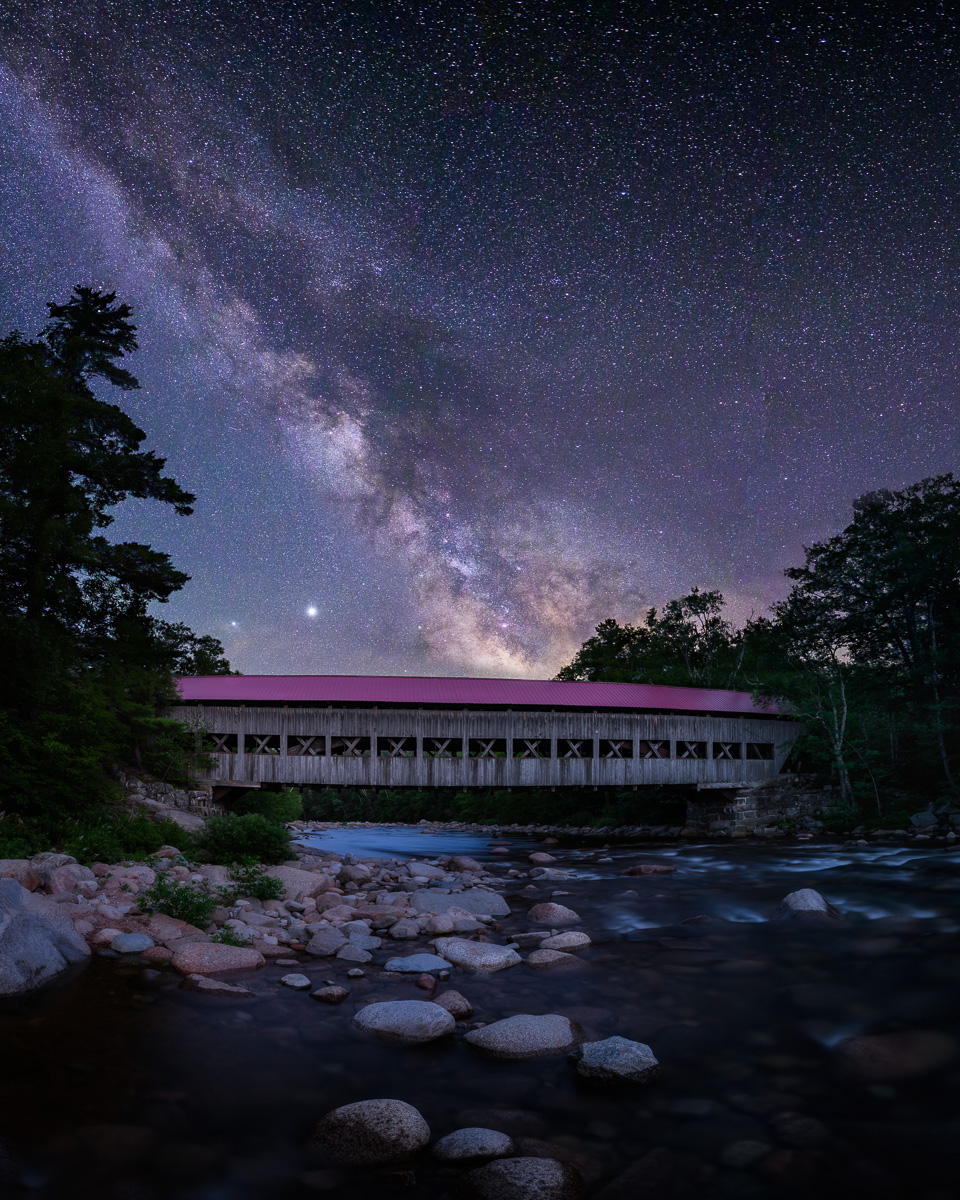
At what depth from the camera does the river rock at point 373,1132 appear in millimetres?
3367

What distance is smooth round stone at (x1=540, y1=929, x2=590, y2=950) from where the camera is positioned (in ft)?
24.3

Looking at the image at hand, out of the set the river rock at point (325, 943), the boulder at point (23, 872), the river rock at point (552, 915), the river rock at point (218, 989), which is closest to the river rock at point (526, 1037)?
the river rock at point (218, 989)

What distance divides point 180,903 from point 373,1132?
476 cm

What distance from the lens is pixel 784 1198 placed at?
121 inches

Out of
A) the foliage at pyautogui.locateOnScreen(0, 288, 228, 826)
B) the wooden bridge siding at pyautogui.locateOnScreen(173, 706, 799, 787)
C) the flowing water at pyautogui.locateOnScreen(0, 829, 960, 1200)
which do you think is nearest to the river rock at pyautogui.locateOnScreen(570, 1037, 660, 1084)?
the flowing water at pyautogui.locateOnScreen(0, 829, 960, 1200)

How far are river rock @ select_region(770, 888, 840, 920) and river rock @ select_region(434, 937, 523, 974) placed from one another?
178 inches

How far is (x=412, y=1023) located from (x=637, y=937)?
435 centimetres

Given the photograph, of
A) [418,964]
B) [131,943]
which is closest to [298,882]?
[131,943]

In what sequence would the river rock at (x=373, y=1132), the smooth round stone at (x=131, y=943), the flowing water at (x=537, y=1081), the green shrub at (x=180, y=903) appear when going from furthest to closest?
the green shrub at (x=180, y=903)
the smooth round stone at (x=131, y=943)
the river rock at (x=373, y=1132)
the flowing water at (x=537, y=1081)

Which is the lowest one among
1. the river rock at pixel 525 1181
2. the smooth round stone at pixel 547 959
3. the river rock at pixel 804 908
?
the river rock at pixel 804 908

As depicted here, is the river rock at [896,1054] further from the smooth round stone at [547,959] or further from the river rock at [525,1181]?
the smooth round stone at [547,959]

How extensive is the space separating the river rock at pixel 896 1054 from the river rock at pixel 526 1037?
1.94 m

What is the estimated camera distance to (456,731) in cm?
2084

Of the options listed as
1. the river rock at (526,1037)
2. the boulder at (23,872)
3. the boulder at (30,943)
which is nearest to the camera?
the river rock at (526,1037)
